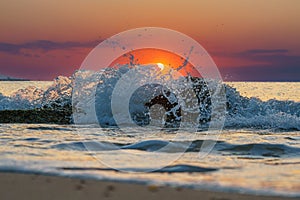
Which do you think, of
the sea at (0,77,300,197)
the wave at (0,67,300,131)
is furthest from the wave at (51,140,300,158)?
the wave at (0,67,300,131)

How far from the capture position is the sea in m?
4.02

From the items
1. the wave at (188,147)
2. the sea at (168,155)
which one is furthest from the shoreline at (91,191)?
the wave at (188,147)

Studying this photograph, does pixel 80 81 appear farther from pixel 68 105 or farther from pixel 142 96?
Answer: pixel 142 96

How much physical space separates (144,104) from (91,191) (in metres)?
7.56

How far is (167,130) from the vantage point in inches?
333

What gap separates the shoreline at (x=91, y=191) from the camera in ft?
11.1

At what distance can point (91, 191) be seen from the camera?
3.53 metres

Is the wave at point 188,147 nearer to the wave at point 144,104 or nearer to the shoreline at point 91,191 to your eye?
the shoreline at point 91,191

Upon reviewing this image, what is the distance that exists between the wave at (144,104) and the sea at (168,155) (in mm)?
360

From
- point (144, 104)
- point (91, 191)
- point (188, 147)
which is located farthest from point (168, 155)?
point (144, 104)

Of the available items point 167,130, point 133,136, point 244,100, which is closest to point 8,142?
point 133,136

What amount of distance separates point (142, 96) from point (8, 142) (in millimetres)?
5589

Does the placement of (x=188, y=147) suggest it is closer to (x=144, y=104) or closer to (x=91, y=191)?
(x=91, y=191)

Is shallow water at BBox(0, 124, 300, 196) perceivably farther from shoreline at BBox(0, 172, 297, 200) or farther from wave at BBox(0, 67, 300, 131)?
wave at BBox(0, 67, 300, 131)
